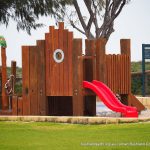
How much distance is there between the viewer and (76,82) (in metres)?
15.1

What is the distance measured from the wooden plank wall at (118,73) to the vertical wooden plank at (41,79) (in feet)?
6.85

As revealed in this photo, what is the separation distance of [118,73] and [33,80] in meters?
2.63

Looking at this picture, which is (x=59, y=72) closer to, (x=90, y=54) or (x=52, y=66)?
Answer: (x=52, y=66)

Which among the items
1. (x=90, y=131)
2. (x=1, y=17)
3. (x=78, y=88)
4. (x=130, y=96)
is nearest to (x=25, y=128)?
(x=90, y=131)

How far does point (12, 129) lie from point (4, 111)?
14.1ft

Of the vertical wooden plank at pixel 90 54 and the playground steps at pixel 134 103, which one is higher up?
the vertical wooden plank at pixel 90 54

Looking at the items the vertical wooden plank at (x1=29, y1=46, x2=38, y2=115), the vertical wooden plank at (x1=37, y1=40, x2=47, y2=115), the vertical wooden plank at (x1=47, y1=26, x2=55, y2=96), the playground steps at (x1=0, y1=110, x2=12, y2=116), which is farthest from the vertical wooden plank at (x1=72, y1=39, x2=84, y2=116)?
the playground steps at (x1=0, y1=110, x2=12, y2=116)

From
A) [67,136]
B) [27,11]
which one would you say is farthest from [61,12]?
[67,136]

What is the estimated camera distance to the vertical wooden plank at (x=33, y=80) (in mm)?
15516

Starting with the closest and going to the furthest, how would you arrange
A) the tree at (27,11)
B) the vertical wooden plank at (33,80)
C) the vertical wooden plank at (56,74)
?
1. the vertical wooden plank at (56,74)
2. the vertical wooden plank at (33,80)
3. the tree at (27,11)

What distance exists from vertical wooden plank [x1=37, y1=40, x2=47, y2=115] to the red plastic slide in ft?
3.59

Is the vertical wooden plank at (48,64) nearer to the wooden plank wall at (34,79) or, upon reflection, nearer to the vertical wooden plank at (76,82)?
the wooden plank wall at (34,79)

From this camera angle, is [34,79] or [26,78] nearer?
[34,79]

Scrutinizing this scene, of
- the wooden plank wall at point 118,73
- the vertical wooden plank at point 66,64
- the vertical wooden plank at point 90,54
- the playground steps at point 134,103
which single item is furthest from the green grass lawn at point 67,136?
the playground steps at point 134,103
